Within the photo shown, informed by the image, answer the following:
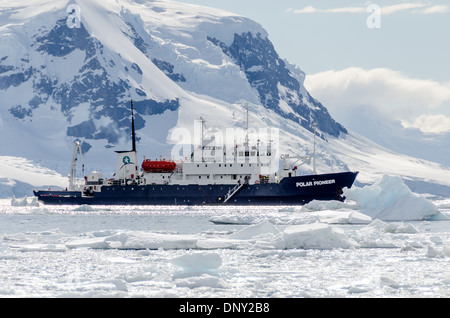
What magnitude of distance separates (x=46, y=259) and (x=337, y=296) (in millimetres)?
11263

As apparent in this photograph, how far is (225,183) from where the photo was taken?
76.2 metres

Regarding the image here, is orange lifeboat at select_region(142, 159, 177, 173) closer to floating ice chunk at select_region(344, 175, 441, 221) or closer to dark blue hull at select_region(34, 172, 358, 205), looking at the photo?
dark blue hull at select_region(34, 172, 358, 205)

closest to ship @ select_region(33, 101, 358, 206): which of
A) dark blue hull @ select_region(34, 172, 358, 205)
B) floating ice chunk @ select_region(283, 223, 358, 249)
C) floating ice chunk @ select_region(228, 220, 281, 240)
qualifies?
dark blue hull @ select_region(34, 172, 358, 205)

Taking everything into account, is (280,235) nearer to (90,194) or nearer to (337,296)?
(337,296)

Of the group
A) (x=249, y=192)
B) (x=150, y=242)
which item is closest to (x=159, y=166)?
(x=249, y=192)

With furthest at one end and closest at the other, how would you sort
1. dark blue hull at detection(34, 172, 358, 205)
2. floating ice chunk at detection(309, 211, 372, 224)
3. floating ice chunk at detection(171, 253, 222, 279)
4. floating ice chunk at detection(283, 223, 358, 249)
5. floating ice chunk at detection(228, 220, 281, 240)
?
dark blue hull at detection(34, 172, 358, 205), floating ice chunk at detection(309, 211, 372, 224), floating ice chunk at detection(228, 220, 281, 240), floating ice chunk at detection(283, 223, 358, 249), floating ice chunk at detection(171, 253, 222, 279)

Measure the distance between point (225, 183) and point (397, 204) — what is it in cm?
2911

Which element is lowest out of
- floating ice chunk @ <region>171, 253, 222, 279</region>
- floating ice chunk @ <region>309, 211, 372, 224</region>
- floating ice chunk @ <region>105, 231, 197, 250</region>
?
floating ice chunk @ <region>171, 253, 222, 279</region>

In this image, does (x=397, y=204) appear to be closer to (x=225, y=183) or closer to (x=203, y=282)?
(x=225, y=183)

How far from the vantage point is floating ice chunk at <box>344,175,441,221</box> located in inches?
1916

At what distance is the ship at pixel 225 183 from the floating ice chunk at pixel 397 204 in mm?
21293

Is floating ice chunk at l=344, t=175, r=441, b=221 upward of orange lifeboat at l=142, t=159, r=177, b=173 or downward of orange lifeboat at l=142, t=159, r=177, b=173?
downward

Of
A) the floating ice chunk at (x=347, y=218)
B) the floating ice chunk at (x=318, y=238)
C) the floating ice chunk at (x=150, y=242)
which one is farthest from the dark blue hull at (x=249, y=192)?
the floating ice chunk at (x=150, y=242)
